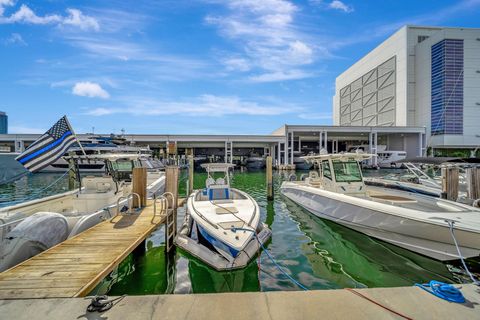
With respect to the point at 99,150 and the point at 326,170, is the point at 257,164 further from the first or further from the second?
the point at 326,170

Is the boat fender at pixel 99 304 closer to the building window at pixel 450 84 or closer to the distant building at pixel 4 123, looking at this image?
the building window at pixel 450 84

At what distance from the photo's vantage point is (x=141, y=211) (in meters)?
8.41

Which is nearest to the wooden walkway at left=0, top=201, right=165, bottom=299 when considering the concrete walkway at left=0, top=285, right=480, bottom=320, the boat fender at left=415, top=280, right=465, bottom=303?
the concrete walkway at left=0, top=285, right=480, bottom=320

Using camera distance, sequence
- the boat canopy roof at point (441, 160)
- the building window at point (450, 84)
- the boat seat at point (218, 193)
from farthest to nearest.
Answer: the building window at point (450, 84) < the boat canopy roof at point (441, 160) < the boat seat at point (218, 193)

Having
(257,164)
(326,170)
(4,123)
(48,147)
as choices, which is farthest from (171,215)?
(4,123)

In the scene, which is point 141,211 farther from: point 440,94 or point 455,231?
point 440,94

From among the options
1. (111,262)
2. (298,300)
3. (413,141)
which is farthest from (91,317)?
(413,141)

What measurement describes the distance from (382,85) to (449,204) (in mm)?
55324

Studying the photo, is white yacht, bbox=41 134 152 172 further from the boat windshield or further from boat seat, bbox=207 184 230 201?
the boat windshield

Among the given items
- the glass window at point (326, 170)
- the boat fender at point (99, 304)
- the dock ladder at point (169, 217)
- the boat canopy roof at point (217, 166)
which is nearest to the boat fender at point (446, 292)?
the boat fender at point (99, 304)

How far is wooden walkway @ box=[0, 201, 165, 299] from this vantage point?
3.74m

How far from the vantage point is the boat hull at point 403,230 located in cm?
609

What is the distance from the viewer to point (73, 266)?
4.50 meters

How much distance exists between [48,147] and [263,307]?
7.81 m
